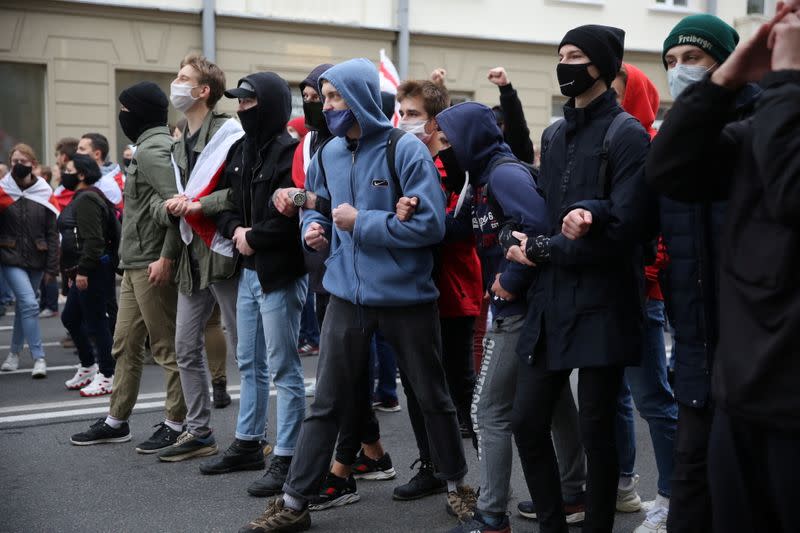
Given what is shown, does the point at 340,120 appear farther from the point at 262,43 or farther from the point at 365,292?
the point at 262,43

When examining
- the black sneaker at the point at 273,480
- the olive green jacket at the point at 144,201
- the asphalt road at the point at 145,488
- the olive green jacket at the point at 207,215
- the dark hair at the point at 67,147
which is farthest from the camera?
Result: the dark hair at the point at 67,147

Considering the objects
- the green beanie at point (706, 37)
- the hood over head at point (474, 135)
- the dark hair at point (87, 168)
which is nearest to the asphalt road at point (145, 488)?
the hood over head at point (474, 135)

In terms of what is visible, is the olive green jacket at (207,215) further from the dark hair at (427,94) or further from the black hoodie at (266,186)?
the dark hair at (427,94)

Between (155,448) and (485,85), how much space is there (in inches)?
612

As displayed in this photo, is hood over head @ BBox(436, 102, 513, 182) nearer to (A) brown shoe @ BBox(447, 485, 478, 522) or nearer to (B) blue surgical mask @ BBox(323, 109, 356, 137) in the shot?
(B) blue surgical mask @ BBox(323, 109, 356, 137)

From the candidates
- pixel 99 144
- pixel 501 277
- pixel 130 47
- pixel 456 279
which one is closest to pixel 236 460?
pixel 456 279

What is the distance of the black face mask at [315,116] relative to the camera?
16.7ft

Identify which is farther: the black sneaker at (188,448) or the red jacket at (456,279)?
the black sneaker at (188,448)

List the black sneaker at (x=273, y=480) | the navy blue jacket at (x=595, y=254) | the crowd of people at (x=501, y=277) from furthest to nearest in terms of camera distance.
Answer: the black sneaker at (x=273, y=480) → the navy blue jacket at (x=595, y=254) → the crowd of people at (x=501, y=277)

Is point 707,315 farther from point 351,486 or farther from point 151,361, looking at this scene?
point 151,361

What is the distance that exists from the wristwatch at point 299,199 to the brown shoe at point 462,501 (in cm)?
150

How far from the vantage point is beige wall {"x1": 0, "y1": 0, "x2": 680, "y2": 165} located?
16156 mm

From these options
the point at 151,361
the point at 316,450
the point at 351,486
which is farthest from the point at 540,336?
the point at 151,361

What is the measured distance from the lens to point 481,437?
4125mm
